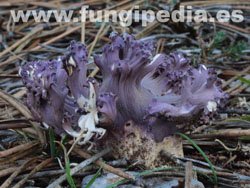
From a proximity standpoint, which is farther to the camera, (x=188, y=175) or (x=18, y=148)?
(x=18, y=148)

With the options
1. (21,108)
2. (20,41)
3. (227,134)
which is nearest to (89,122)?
(21,108)

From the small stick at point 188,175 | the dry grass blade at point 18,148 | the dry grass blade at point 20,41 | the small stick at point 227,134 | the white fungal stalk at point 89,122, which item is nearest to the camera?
the small stick at point 188,175

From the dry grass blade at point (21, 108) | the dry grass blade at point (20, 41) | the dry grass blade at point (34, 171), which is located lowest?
the dry grass blade at point (34, 171)

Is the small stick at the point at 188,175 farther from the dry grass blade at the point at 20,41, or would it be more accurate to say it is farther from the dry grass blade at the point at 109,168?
the dry grass blade at the point at 20,41

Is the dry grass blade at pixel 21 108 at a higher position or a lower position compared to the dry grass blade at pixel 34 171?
higher

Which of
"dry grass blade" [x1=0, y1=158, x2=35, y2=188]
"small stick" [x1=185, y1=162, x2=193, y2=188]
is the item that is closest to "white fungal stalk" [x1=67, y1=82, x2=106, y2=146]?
"dry grass blade" [x1=0, y1=158, x2=35, y2=188]

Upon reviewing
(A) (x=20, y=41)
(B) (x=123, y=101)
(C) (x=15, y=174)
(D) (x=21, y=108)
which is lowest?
(C) (x=15, y=174)

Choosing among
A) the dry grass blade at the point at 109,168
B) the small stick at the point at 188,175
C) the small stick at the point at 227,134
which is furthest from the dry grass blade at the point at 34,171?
the small stick at the point at 227,134

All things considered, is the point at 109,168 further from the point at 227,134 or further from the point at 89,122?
the point at 227,134

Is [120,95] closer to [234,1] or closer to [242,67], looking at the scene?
[242,67]

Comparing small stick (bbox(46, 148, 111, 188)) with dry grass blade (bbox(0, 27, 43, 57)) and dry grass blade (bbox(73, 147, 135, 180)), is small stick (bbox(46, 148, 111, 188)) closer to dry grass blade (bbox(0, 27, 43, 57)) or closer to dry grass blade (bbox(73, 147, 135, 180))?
dry grass blade (bbox(73, 147, 135, 180))

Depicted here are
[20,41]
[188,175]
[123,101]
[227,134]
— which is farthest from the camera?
[20,41]
